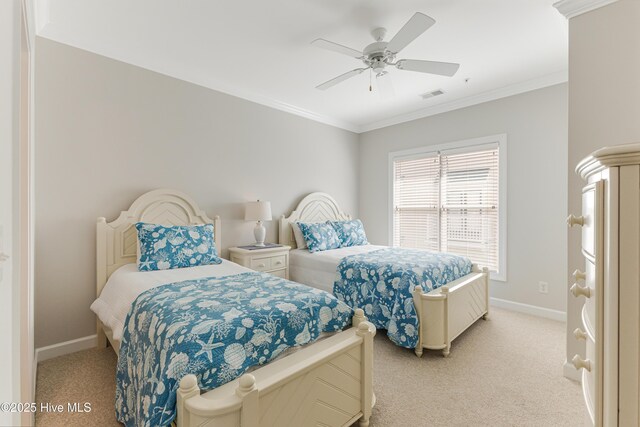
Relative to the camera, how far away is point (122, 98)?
2.69 m

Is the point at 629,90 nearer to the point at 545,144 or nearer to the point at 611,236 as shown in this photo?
the point at 545,144

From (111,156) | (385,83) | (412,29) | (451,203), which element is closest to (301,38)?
(385,83)

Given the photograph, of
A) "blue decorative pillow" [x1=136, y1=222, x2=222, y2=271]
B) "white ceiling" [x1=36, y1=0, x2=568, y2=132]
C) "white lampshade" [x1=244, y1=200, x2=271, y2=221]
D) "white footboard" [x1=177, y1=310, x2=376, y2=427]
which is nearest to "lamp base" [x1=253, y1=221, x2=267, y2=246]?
"white lampshade" [x1=244, y1=200, x2=271, y2=221]

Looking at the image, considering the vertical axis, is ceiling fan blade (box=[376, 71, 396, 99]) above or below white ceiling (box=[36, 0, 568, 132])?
below

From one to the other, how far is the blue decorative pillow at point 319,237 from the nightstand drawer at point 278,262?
0.36 m

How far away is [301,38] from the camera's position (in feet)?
8.17

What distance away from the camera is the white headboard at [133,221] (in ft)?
8.27

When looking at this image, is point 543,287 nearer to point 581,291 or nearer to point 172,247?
point 581,291

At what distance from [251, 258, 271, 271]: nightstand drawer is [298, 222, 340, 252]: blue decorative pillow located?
0.58m

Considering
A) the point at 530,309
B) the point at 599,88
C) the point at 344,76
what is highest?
the point at 344,76

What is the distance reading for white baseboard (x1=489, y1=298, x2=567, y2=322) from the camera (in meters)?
3.18

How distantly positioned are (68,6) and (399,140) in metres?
3.99

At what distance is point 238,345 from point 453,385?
1.62 meters

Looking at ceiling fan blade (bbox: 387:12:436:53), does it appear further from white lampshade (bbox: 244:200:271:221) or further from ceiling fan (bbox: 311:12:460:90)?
white lampshade (bbox: 244:200:271:221)
